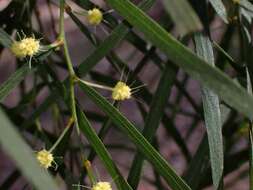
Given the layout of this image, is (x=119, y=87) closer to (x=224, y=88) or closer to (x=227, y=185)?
(x=224, y=88)

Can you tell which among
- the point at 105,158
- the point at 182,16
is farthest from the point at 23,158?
the point at 105,158

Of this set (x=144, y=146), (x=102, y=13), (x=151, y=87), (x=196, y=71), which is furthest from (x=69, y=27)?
(x=196, y=71)

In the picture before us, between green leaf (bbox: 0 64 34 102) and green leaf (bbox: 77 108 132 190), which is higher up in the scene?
green leaf (bbox: 0 64 34 102)

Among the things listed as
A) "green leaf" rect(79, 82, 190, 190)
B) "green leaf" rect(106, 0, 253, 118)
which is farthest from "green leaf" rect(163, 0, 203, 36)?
"green leaf" rect(79, 82, 190, 190)

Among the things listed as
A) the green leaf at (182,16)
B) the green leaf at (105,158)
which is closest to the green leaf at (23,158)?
the green leaf at (182,16)

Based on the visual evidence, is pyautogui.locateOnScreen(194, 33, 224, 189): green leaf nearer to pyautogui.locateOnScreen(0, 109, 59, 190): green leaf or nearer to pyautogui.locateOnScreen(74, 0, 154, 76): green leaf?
pyautogui.locateOnScreen(74, 0, 154, 76): green leaf

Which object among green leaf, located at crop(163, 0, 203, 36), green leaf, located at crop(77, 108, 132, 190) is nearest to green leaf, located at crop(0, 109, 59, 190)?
green leaf, located at crop(163, 0, 203, 36)

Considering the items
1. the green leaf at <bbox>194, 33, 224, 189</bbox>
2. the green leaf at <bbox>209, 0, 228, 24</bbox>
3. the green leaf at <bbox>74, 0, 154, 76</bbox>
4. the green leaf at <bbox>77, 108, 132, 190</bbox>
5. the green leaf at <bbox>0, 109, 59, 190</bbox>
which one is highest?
the green leaf at <bbox>0, 109, 59, 190</bbox>

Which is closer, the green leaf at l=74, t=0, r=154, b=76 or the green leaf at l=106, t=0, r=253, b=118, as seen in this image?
the green leaf at l=106, t=0, r=253, b=118
